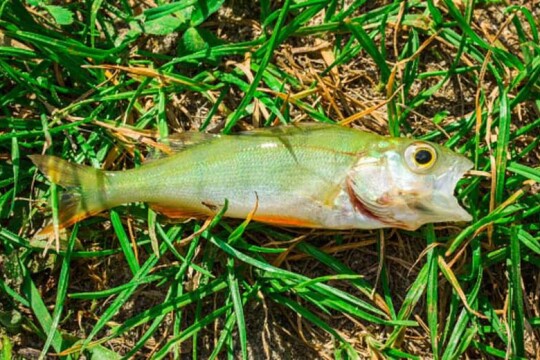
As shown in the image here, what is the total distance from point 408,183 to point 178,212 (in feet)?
4.57

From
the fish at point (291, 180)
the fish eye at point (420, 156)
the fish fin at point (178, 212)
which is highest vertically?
the fish eye at point (420, 156)

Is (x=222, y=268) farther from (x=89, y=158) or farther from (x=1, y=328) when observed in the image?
(x=1, y=328)

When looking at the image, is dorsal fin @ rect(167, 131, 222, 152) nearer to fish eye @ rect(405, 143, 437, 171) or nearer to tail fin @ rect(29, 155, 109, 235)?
tail fin @ rect(29, 155, 109, 235)

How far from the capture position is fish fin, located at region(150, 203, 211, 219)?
168 inches

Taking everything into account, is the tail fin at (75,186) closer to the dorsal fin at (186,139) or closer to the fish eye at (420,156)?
the dorsal fin at (186,139)

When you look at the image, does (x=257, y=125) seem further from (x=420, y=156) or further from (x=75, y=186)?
(x=75, y=186)

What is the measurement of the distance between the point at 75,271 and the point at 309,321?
1.60 meters

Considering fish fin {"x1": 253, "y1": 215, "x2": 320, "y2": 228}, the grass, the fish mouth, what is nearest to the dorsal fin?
the grass

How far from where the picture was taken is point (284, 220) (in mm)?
4176

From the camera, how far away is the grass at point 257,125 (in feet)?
14.4

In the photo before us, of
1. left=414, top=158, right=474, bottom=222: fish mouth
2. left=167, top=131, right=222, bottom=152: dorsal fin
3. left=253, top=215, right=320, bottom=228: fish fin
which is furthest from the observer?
left=167, top=131, right=222, bottom=152: dorsal fin

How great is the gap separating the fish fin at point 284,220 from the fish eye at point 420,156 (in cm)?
68

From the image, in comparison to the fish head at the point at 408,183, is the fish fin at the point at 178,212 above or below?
below

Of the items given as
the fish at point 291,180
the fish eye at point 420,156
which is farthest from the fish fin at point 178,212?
the fish eye at point 420,156
